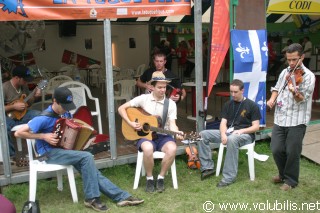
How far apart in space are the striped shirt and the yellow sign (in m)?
1.83

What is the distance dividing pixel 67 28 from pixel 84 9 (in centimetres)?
822

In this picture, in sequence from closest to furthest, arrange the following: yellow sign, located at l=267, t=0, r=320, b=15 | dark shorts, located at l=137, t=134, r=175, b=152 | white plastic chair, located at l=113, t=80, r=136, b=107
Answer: dark shorts, located at l=137, t=134, r=175, b=152, yellow sign, located at l=267, t=0, r=320, b=15, white plastic chair, located at l=113, t=80, r=136, b=107

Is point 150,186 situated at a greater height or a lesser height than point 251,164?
lesser

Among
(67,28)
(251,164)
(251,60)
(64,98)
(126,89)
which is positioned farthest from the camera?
(67,28)

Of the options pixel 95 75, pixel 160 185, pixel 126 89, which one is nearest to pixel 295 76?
pixel 160 185

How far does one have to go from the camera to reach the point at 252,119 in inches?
181

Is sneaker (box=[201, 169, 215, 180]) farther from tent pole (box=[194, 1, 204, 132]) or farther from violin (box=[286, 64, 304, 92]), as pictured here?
violin (box=[286, 64, 304, 92])

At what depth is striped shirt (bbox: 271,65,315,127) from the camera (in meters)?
3.98

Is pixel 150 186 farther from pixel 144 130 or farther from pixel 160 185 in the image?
pixel 144 130

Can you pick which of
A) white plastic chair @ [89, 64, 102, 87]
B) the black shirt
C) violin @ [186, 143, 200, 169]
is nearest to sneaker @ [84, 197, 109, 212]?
violin @ [186, 143, 200, 169]

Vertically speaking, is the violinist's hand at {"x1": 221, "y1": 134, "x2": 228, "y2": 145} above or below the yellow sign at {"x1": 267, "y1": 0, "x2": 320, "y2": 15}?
below

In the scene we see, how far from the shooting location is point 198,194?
4.25 metres

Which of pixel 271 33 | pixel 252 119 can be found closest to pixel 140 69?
pixel 271 33

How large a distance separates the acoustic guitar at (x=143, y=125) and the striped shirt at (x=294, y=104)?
0.99m
